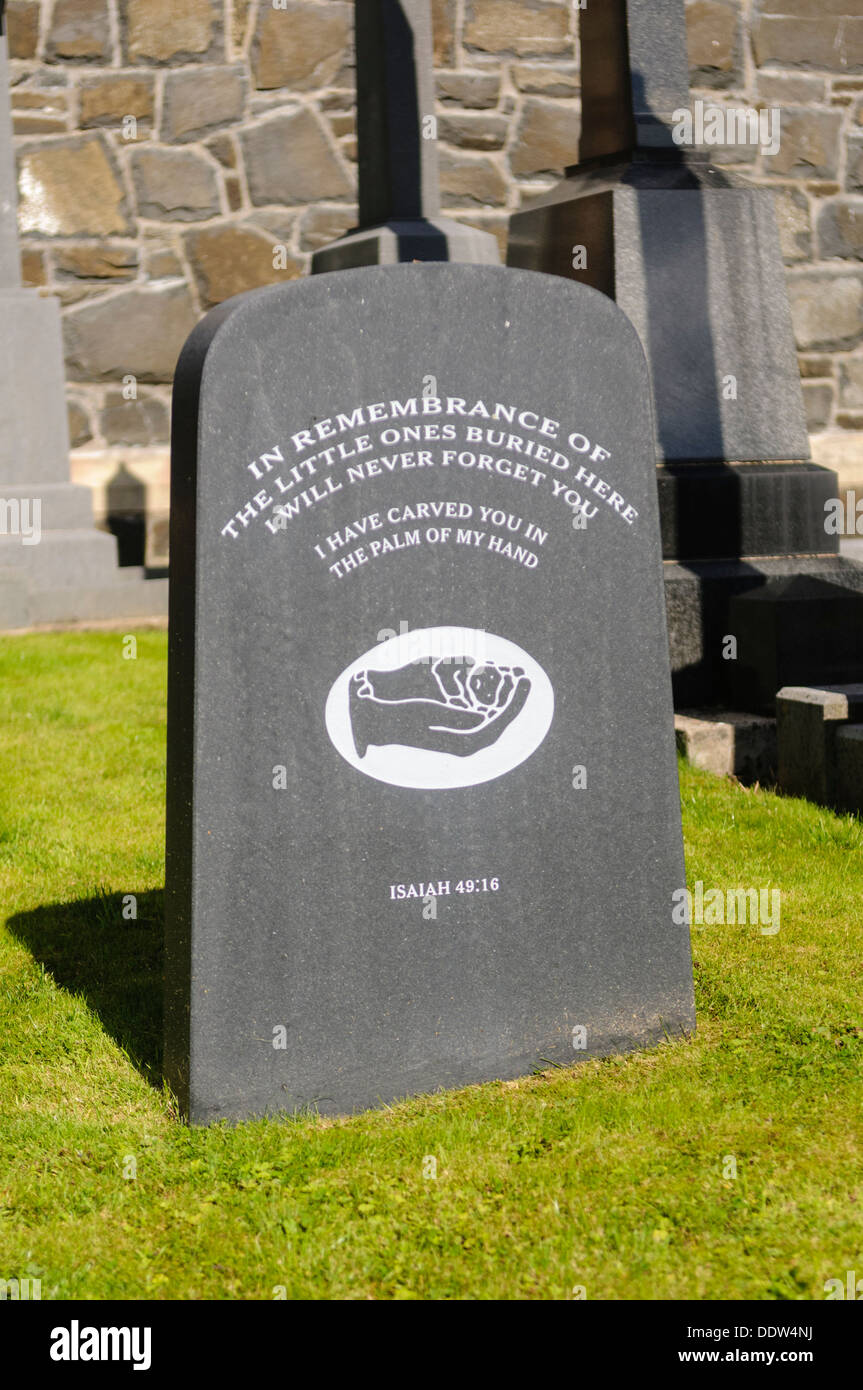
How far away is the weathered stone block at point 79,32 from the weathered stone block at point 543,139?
2903 mm

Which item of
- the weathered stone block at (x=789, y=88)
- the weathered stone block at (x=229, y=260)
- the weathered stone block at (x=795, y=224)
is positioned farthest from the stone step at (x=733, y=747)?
the weathered stone block at (x=789, y=88)

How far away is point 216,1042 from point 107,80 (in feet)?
27.0

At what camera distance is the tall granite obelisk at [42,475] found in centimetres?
827

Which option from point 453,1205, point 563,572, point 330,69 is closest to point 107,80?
point 330,69

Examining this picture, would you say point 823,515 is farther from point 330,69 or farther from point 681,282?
point 330,69

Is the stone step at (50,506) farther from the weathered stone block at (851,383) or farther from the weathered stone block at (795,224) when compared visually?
the weathered stone block at (851,383)

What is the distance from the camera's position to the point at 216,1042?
2795 mm

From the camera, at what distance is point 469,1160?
2.70 metres

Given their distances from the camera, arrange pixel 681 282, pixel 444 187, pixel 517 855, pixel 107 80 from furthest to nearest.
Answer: pixel 444 187 < pixel 107 80 < pixel 681 282 < pixel 517 855

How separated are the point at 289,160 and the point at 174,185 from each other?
80cm

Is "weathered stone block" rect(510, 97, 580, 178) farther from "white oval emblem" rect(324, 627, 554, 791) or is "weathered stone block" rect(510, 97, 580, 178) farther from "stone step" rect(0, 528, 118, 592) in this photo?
"white oval emblem" rect(324, 627, 554, 791)

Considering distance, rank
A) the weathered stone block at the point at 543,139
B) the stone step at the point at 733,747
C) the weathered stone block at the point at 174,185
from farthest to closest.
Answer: the weathered stone block at the point at 543,139 → the weathered stone block at the point at 174,185 → the stone step at the point at 733,747

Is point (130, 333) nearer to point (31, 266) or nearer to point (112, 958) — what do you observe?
point (31, 266)

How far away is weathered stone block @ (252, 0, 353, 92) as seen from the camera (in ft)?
31.6
